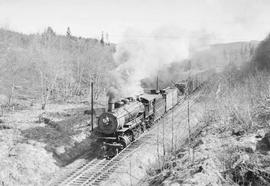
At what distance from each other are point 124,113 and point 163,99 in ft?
30.5

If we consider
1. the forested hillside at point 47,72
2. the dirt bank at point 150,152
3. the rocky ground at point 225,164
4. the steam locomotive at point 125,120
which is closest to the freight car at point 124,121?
the steam locomotive at point 125,120

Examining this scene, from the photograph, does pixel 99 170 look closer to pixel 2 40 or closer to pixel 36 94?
pixel 36 94

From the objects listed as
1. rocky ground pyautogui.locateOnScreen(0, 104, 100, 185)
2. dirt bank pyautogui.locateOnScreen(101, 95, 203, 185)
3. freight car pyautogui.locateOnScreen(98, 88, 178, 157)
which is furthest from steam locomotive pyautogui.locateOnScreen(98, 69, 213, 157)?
rocky ground pyautogui.locateOnScreen(0, 104, 100, 185)

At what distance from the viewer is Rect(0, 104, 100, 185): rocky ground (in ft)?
61.5

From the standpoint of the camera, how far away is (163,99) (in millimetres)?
31297

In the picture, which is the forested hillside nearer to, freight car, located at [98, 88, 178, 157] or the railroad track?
freight car, located at [98, 88, 178, 157]

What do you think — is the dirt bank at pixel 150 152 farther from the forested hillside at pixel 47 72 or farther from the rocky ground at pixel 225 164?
the forested hillside at pixel 47 72

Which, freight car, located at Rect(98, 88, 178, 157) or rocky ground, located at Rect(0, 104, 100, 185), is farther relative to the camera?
freight car, located at Rect(98, 88, 178, 157)

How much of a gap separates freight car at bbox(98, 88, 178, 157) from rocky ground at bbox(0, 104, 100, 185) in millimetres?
2933

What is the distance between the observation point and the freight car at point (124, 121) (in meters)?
21.9

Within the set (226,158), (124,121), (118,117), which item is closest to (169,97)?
(124,121)

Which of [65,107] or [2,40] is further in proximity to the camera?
[2,40]

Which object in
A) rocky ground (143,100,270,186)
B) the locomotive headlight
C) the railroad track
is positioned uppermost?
the locomotive headlight

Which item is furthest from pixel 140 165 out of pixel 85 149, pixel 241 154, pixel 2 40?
pixel 2 40
